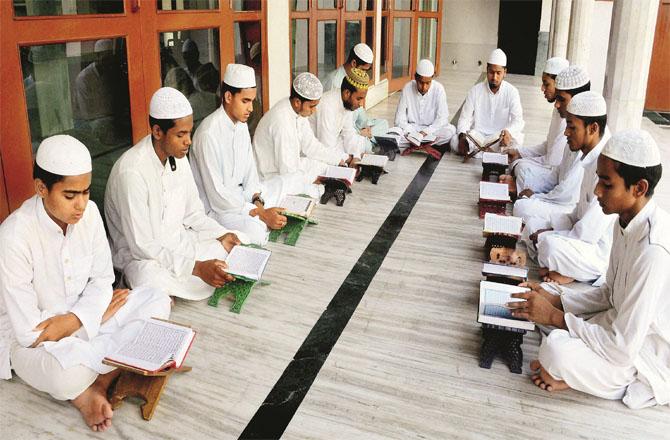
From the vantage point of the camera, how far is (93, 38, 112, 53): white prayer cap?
355cm

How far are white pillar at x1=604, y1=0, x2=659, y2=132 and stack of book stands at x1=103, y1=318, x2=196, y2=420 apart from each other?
3.86 meters

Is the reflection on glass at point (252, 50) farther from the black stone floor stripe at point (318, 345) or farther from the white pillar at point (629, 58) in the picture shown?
the white pillar at point (629, 58)

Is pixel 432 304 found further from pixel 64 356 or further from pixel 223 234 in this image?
pixel 64 356

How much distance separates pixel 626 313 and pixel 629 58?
9.98 feet

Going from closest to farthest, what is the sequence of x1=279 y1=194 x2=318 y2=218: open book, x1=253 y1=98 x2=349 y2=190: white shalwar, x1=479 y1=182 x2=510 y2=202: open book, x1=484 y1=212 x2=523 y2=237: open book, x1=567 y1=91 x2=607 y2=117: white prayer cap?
x1=567 y1=91 x2=607 y2=117: white prayer cap < x1=484 y1=212 x2=523 y2=237: open book < x1=279 y1=194 x2=318 y2=218: open book < x1=479 y1=182 x2=510 y2=202: open book < x1=253 y1=98 x2=349 y2=190: white shalwar

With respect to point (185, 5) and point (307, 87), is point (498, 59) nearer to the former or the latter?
point (307, 87)

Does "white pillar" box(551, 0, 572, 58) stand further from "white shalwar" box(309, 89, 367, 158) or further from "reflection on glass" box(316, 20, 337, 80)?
"white shalwar" box(309, 89, 367, 158)

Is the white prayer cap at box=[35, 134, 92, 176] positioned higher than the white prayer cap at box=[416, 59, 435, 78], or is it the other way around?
the white prayer cap at box=[35, 134, 92, 176]

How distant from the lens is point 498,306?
2936mm

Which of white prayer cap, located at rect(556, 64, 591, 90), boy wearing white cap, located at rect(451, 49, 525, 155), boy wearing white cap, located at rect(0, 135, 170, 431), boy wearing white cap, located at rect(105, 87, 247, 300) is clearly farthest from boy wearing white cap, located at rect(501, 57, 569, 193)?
boy wearing white cap, located at rect(0, 135, 170, 431)

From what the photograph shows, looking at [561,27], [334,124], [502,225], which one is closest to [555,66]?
[334,124]

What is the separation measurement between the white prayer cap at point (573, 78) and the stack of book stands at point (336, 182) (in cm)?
170

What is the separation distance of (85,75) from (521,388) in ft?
9.56

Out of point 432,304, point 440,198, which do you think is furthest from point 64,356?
point 440,198
